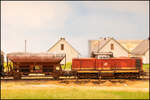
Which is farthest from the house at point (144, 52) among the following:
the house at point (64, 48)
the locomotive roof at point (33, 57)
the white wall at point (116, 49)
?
the locomotive roof at point (33, 57)

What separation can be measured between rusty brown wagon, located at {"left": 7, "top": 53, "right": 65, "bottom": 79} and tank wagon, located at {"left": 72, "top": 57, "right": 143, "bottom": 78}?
74.7 inches

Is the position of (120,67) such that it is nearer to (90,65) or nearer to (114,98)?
(90,65)

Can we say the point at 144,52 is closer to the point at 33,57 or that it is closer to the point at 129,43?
the point at 129,43

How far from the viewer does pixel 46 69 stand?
19578 mm

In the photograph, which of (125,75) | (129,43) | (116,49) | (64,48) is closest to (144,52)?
(116,49)

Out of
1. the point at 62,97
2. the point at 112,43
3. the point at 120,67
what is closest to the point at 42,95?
the point at 62,97

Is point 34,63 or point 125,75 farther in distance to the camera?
point 125,75

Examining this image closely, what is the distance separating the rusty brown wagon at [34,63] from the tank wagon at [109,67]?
190 centimetres

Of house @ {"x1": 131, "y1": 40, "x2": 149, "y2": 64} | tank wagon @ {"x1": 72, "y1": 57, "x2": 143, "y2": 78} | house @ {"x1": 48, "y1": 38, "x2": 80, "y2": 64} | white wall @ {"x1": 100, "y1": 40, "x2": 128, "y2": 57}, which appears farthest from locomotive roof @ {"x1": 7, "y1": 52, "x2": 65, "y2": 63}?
house @ {"x1": 131, "y1": 40, "x2": 149, "y2": 64}

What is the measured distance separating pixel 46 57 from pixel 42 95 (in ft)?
22.4

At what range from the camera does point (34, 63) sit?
63.7ft

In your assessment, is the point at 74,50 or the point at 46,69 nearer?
the point at 46,69

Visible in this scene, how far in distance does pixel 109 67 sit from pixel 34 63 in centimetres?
739

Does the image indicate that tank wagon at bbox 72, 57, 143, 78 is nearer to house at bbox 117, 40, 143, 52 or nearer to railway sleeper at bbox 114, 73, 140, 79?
railway sleeper at bbox 114, 73, 140, 79
